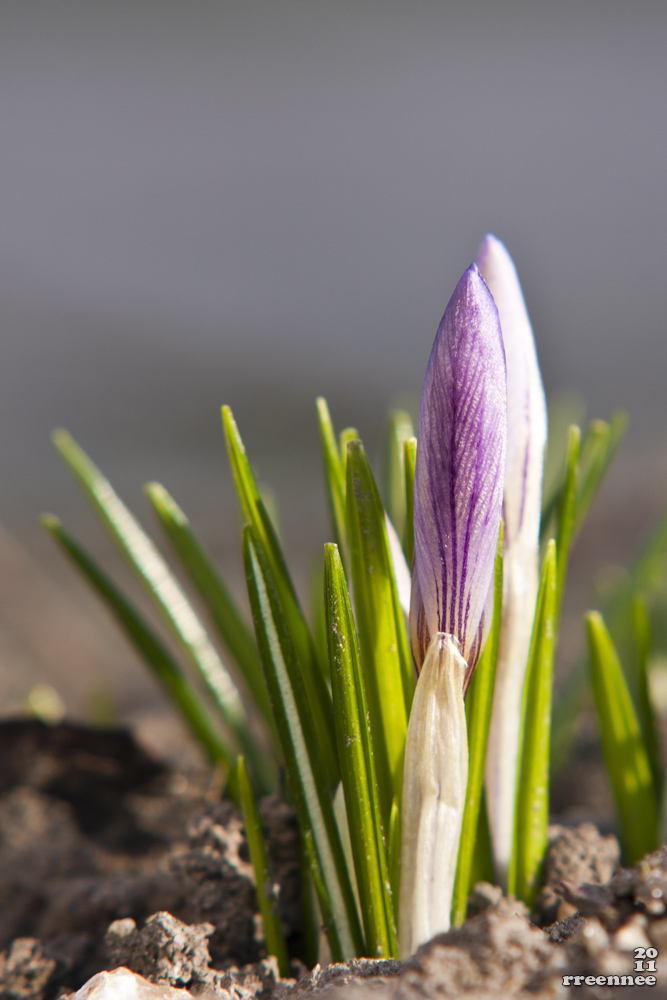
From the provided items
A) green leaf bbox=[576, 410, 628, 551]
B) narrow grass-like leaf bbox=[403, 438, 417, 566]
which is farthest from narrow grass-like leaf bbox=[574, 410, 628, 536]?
narrow grass-like leaf bbox=[403, 438, 417, 566]

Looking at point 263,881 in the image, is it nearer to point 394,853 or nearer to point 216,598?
point 394,853

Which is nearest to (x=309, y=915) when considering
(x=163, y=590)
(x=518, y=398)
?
(x=163, y=590)

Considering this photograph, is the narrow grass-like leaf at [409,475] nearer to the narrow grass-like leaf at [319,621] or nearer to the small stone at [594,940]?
the narrow grass-like leaf at [319,621]

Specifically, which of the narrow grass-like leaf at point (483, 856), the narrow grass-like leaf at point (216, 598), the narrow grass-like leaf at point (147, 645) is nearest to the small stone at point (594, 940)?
the narrow grass-like leaf at point (483, 856)

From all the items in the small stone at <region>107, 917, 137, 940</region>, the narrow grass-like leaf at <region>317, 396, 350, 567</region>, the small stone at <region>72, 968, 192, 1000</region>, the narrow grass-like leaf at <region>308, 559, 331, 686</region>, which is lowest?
the small stone at <region>72, 968, 192, 1000</region>

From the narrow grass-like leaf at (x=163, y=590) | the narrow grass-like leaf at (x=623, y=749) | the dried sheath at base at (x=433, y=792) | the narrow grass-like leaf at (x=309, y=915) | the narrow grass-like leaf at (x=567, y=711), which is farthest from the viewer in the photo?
the narrow grass-like leaf at (x=567, y=711)

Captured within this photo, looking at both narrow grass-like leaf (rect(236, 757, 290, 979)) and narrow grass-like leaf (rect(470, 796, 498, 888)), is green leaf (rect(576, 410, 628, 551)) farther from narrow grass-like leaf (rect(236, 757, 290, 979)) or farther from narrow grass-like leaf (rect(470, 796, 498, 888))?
narrow grass-like leaf (rect(236, 757, 290, 979))
